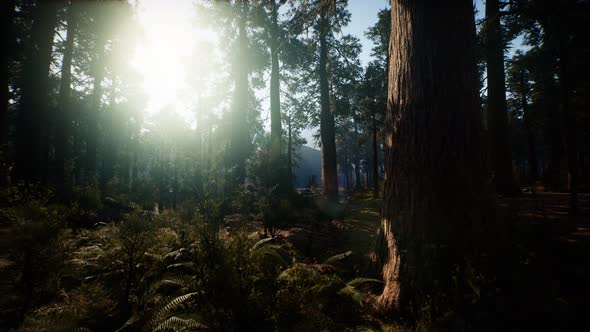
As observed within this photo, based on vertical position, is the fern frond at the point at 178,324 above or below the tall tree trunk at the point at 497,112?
below

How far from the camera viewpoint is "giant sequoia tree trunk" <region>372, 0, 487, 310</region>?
3045 millimetres

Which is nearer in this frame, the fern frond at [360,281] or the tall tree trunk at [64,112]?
the fern frond at [360,281]

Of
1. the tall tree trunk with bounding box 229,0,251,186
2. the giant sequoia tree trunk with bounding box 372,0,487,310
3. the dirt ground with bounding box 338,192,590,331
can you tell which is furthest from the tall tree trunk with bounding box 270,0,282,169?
the dirt ground with bounding box 338,192,590,331

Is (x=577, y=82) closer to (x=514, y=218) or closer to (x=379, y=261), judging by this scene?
(x=514, y=218)

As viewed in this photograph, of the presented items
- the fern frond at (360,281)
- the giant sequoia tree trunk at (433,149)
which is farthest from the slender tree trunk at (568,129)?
the fern frond at (360,281)

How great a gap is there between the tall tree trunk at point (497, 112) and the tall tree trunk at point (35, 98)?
16475 millimetres

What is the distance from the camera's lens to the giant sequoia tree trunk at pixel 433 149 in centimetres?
304

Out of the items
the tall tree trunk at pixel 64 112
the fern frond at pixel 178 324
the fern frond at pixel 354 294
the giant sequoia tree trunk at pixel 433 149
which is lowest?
the fern frond at pixel 354 294

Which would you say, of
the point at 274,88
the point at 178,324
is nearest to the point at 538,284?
the point at 178,324

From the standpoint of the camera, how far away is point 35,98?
307 inches

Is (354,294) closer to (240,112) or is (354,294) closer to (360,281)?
(360,281)

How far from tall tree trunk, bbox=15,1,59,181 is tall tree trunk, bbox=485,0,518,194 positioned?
54.1 feet

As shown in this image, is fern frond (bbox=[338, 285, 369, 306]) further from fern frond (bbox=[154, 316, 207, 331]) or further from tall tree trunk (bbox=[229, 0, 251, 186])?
tall tree trunk (bbox=[229, 0, 251, 186])

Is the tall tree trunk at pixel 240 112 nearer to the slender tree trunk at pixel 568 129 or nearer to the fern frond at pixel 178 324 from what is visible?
the fern frond at pixel 178 324
